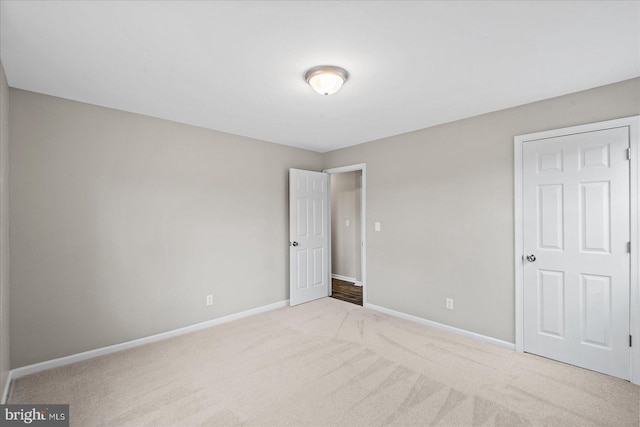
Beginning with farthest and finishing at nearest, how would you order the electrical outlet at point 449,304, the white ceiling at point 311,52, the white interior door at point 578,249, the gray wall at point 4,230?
the electrical outlet at point 449,304 → the white interior door at point 578,249 → the gray wall at point 4,230 → the white ceiling at point 311,52

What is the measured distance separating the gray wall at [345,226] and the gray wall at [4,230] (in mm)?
4777

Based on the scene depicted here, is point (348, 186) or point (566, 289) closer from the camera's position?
point (566, 289)

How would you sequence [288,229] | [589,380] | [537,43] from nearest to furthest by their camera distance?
[537,43] → [589,380] → [288,229]

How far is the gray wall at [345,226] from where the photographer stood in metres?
5.91

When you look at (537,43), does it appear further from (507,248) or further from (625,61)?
(507,248)

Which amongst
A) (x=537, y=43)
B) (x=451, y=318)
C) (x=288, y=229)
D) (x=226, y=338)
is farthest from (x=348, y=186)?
(x=537, y=43)

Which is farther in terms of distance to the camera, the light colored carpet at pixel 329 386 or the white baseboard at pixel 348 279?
the white baseboard at pixel 348 279

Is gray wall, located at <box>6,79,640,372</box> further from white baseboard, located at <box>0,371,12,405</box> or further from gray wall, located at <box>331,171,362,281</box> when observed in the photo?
gray wall, located at <box>331,171,362,281</box>

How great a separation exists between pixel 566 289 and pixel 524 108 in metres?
1.74

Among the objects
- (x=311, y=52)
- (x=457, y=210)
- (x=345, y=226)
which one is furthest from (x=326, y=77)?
(x=345, y=226)

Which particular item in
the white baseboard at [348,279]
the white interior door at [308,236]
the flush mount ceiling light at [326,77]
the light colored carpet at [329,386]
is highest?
the flush mount ceiling light at [326,77]

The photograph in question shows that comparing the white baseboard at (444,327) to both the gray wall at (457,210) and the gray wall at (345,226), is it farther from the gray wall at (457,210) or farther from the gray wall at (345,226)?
the gray wall at (345,226)

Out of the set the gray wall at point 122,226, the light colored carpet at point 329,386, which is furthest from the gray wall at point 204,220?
the light colored carpet at point 329,386

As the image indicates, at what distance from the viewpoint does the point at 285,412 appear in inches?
80.7
